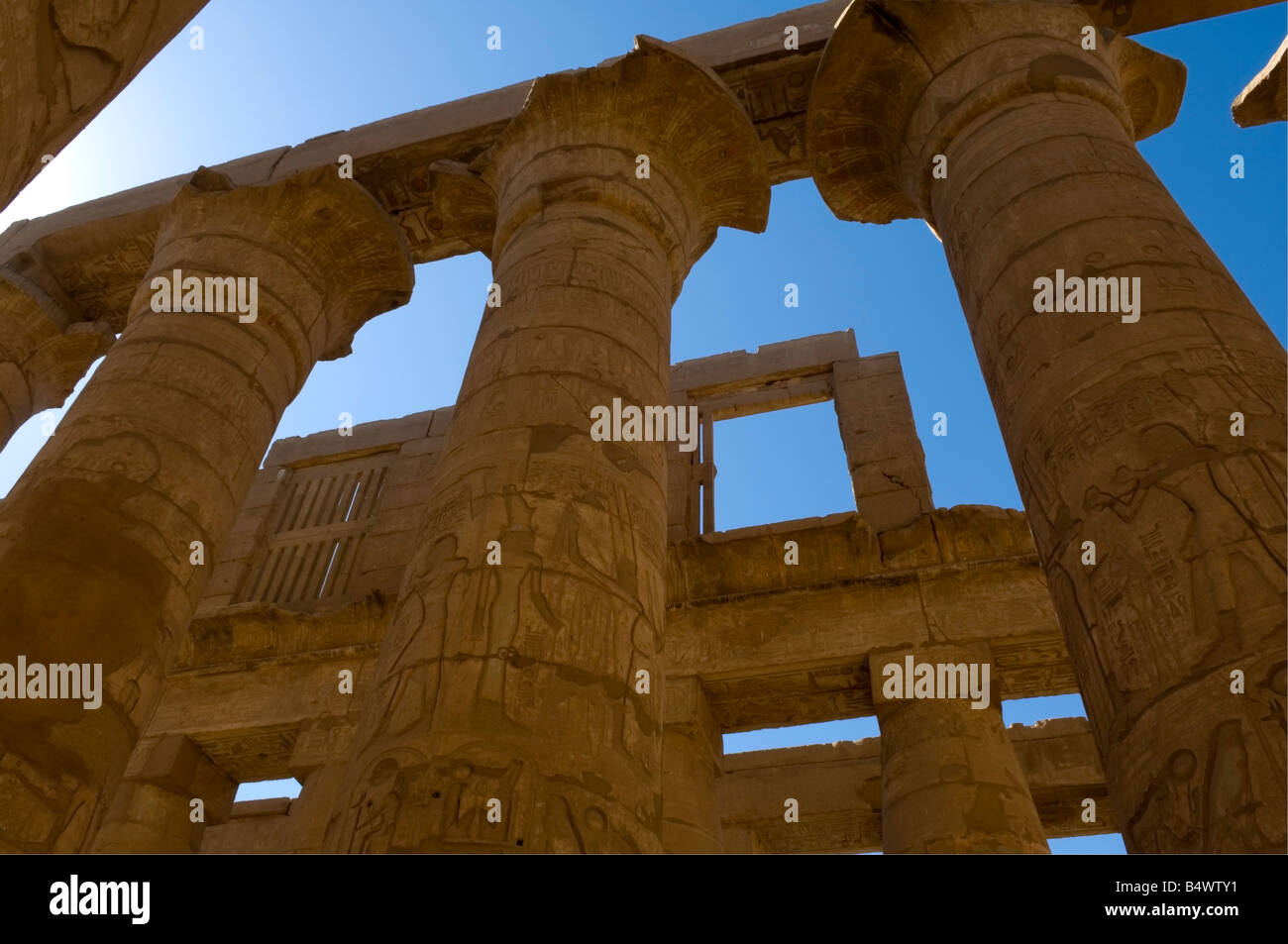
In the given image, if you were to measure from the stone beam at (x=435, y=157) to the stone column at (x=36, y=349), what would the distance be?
1.54 ft

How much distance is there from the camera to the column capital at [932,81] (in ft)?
18.9

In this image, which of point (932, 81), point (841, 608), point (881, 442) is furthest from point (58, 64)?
point (881, 442)

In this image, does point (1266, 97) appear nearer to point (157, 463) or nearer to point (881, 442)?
point (881, 442)

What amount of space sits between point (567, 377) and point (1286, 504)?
3137mm

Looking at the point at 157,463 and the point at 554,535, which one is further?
the point at 157,463

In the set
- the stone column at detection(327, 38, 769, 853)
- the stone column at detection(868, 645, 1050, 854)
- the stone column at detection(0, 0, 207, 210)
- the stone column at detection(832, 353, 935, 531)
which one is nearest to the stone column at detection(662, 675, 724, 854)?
the stone column at detection(868, 645, 1050, 854)

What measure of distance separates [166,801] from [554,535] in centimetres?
712

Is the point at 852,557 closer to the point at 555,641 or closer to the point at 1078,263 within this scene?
the point at 1078,263

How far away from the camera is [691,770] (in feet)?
25.5

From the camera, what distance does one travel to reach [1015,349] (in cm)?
445

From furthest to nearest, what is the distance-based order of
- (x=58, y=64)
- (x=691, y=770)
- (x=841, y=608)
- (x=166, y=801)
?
(x=166, y=801) → (x=841, y=608) → (x=691, y=770) → (x=58, y=64)

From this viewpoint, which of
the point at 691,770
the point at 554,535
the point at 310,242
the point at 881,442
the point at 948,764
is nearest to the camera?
the point at 554,535

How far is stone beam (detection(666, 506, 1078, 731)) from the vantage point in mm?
8242

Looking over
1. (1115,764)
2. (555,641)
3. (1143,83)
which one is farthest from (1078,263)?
(1143,83)
